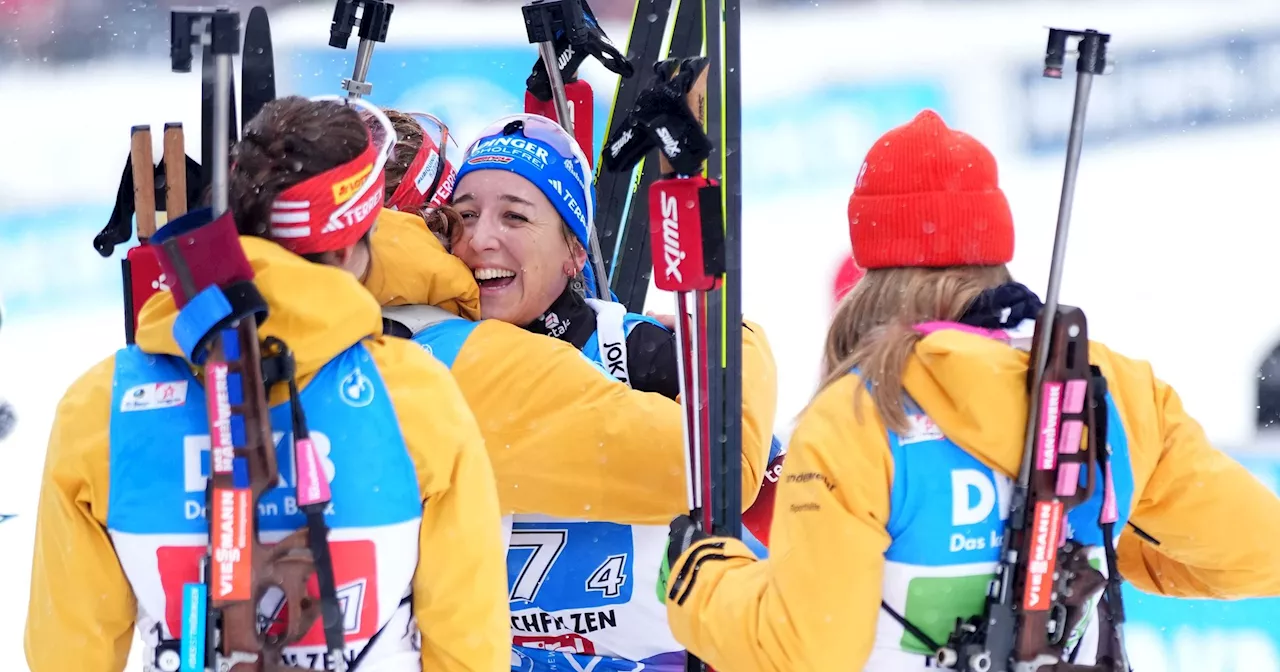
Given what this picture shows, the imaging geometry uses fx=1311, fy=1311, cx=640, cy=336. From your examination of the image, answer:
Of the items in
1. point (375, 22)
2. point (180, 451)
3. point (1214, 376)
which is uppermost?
point (375, 22)

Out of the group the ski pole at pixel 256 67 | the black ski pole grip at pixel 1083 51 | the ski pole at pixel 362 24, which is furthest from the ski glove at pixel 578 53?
the black ski pole grip at pixel 1083 51

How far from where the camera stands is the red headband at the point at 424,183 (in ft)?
8.87

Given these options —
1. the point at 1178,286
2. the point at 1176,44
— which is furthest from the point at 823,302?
the point at 1176,44

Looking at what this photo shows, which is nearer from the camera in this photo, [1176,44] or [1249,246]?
[1249,246]

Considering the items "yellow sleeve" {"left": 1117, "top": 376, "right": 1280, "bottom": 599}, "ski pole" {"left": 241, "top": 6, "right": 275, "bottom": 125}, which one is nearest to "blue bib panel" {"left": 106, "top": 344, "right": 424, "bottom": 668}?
"ski pole" {"left": 241, "top": 6, "right": 275, "bottom": 125}

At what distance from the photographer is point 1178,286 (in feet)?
17.5

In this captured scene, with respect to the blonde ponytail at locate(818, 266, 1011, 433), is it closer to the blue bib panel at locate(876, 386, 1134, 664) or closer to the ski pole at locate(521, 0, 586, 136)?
the blue bib panel at locate(876, 386, 1134, 664)

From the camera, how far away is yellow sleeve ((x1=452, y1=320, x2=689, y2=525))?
2.11 meters

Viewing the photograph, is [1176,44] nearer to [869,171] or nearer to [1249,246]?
[1249,246]

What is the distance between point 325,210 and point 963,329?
0.85 metres

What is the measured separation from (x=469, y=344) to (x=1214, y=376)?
146 inches

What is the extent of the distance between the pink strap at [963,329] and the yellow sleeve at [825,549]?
0.12 metres

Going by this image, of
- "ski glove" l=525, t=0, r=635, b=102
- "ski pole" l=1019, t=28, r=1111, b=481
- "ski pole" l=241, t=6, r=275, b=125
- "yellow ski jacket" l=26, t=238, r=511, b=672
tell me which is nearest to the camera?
"yellow ski jacket" l=26, t=238, r=511, b=672

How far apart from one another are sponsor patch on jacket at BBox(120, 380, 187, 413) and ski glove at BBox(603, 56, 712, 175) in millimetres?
754
